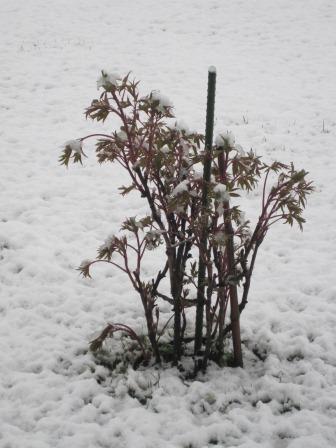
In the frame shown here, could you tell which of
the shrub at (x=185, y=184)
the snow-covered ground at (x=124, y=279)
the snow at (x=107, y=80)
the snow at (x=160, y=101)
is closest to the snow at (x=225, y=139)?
the shrub at (x=185, y=184)

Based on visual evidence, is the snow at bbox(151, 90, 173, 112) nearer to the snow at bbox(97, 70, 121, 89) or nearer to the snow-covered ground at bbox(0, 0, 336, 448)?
the snow at bbox(97, 70, 121, 89)

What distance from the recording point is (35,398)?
112 inches

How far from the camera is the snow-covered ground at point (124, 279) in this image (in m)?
2.69

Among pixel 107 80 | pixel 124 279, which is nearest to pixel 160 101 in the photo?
pixel 107 80

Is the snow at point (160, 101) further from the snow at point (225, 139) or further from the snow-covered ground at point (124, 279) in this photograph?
the snow-covered ground at point (124, 279)

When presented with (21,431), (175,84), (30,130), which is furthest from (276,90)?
(21,431)

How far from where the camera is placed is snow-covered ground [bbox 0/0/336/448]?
8.84ft

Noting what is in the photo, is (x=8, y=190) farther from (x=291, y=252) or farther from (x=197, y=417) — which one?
(x=197, y=417)

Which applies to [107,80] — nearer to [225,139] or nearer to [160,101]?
[160,101]

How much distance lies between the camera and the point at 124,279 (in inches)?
162

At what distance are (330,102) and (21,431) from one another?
7.40 meters

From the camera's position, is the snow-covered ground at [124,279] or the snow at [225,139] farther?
the snow-covered ground at [124,279]

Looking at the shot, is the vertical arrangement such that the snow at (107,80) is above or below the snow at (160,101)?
above

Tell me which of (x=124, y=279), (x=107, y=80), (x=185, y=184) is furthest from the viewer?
(x=124, y=279)
